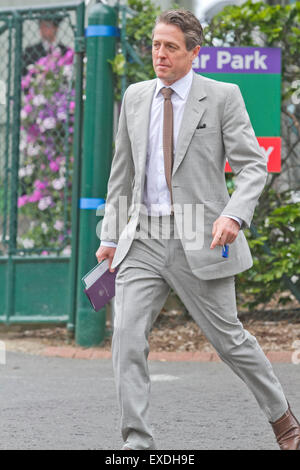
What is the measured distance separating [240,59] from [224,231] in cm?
370

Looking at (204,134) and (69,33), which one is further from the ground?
(69,33)

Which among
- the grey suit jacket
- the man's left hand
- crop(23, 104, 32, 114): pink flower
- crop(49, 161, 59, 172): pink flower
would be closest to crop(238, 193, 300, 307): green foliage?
crop(49, 161, 59, 172): pink flower

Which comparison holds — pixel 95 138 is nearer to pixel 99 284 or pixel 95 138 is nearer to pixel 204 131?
pixel 99 284

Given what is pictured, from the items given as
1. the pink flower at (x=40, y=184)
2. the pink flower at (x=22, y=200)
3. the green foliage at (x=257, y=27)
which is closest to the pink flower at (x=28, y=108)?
the pink flower at (x=40, y=184)

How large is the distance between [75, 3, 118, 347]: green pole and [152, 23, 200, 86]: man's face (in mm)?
3290

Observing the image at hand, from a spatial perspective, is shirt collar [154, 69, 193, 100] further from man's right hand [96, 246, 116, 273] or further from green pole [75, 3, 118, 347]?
green pole [75, 3, 118, 347]

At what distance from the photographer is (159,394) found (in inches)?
234

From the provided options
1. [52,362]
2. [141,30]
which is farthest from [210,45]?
[52,362]

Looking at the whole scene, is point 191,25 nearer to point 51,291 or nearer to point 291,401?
point 291,401

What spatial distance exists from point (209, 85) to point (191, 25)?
0.27 m

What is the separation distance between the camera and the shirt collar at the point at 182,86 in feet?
14.0

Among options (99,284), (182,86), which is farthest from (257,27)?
(99,284)

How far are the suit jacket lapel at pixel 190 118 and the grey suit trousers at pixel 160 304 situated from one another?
0.28m

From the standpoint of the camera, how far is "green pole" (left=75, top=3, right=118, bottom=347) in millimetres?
7496
